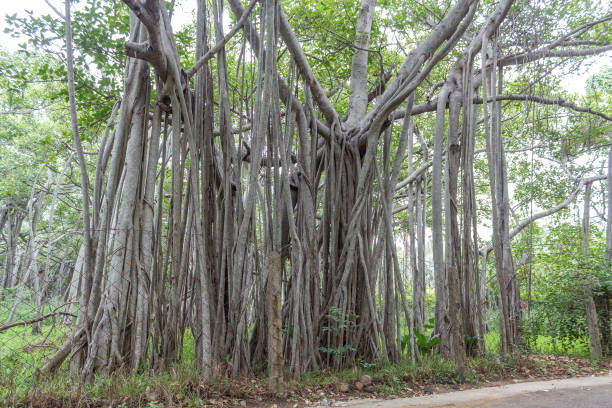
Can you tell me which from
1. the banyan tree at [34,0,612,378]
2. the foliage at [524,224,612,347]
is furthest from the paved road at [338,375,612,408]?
the foliage at [524,224,612,347]

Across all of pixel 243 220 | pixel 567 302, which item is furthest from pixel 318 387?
pixel 567 302

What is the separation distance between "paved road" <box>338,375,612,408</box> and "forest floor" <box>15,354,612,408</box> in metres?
0.16

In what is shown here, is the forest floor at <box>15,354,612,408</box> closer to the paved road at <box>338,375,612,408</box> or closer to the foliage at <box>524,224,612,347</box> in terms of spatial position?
the paved road at <box>338,375,612,408</box>

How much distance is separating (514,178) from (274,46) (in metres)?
8.13

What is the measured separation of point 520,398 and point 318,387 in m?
1.32

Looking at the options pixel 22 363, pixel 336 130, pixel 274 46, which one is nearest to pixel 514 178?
pixel 336 130

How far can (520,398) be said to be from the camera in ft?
8.84

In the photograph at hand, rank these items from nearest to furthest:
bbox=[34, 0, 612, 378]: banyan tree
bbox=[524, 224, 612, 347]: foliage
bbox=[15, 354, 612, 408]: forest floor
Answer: bbox=[15, 354, 612, 408]: forest floor → bbox=[34, 0, 612, 378]: banyan tree → bbox=[524, 224, 612, 347]: foliage

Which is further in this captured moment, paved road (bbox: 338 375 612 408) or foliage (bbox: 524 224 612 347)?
foliage (bbox: 524 224 612 347)

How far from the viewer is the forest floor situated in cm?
216

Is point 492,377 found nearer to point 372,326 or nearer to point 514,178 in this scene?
point 372,326

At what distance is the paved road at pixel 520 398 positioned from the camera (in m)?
2.52

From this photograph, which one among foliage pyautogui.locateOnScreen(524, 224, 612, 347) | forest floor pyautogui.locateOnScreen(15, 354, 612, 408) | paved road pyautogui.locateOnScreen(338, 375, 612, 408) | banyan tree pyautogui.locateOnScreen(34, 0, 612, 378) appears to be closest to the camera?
forest floor pyautogui.locateOnScreen(15, 354, 612, 408)

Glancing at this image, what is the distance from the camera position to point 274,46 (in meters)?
2.67
